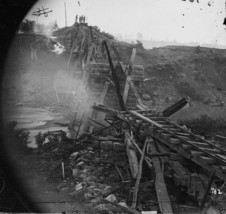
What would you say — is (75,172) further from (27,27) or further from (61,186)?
(27,27)

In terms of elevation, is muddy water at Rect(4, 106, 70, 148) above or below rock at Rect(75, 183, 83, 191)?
below

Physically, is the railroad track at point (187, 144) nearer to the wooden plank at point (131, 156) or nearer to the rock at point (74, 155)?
the wooden plank at point (131, 156)

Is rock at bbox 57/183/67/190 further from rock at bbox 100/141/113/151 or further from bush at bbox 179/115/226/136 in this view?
bush at bbox 179/115/226/136

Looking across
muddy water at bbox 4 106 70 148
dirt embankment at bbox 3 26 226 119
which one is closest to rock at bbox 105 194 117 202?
muddy water at bbox 4 106 70 148

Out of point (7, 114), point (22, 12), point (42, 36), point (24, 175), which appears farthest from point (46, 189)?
point (42, 36)

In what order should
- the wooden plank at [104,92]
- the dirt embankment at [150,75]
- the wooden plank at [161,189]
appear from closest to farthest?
1. the wooden plank at [161,189]
2. the wooden plank at [104,92]
3. the dirt embankment at [150,75]

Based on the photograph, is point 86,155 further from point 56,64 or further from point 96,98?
point 56,64

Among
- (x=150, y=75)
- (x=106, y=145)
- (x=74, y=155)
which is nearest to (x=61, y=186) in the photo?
(x=74, y=155)

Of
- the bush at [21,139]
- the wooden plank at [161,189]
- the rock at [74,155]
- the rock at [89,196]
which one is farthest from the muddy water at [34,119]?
the wooden plank at [161,189]
